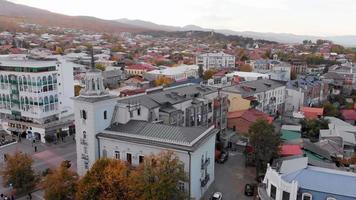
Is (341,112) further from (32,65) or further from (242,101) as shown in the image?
(32,65)

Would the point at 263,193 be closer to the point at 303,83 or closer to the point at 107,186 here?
the point at 107,186

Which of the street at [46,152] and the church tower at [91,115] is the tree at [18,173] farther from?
the street at [46,152]

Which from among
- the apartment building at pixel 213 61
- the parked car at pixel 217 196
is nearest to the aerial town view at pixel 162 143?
the parked car at pixel 217 196

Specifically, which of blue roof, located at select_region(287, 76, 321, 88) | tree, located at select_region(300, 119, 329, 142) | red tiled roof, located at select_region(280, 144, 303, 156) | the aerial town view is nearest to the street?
the aerial town view

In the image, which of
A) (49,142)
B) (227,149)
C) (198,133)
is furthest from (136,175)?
(49,142)

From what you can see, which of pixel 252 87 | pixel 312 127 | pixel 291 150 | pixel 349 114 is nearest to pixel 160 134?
pixel 291 150

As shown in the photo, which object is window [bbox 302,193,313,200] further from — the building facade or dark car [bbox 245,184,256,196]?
the building facade
